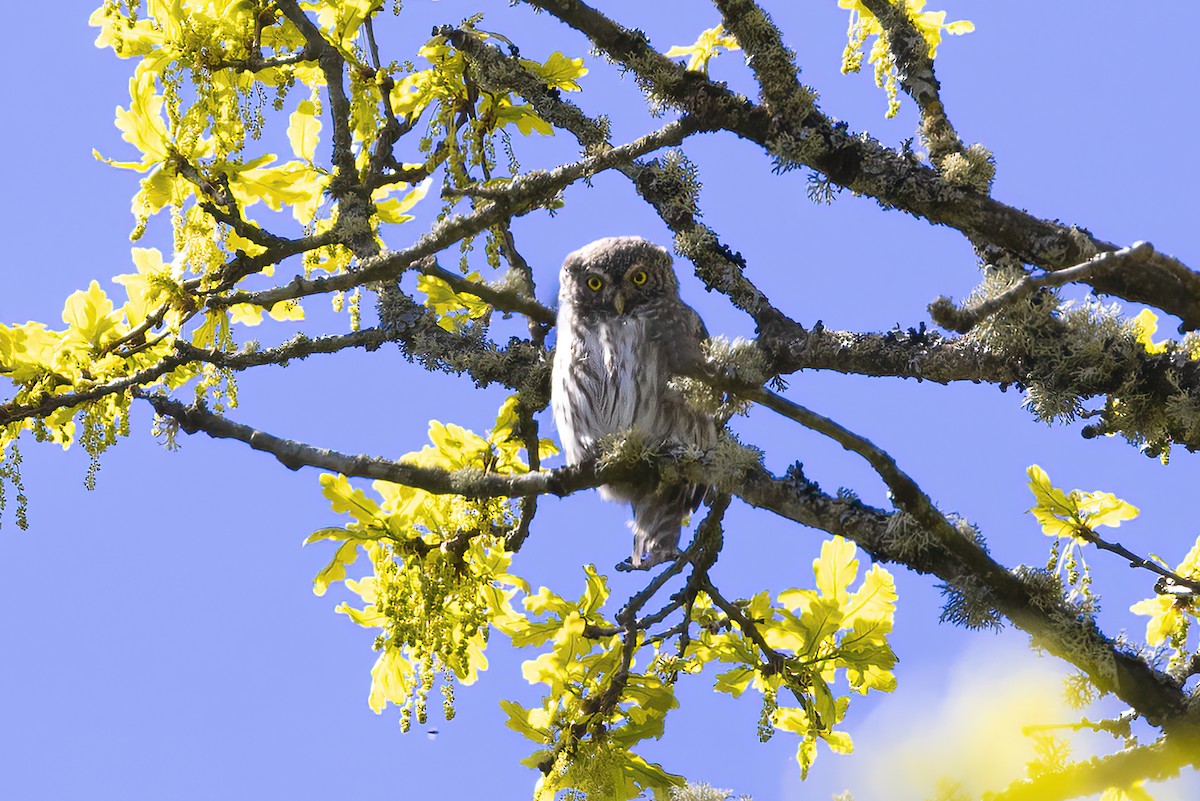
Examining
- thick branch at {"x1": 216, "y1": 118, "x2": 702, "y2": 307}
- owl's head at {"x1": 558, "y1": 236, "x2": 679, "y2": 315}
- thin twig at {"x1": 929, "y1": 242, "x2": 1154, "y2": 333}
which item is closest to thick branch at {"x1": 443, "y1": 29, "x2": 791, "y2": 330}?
thick branch at {"x1": 216, "y1": 118, "x2": 702, "y2": 307}

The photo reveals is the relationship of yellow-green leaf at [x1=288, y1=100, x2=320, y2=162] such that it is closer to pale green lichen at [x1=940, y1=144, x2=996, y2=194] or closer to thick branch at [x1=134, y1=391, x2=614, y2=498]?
thick branch at [x1=134, y1=391, x2=614, y2=498]

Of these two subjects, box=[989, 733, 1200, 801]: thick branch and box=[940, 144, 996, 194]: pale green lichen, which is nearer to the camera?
box=[989, 733, 1200, 801]: thick branch

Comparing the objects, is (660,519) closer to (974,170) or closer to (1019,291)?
(974,170)

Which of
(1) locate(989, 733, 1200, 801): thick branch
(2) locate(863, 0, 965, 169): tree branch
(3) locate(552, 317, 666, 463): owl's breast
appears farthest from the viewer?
(3) locate(552, 317, 666, 463): owl's breast

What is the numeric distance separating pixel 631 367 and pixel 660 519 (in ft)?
1.63

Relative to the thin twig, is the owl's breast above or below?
above

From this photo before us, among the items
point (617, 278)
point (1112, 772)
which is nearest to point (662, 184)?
point (617, 278)

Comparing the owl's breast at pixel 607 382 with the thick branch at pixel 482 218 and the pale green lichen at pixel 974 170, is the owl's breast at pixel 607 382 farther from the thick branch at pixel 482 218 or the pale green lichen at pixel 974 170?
the pale green lichen at pixel 974 170

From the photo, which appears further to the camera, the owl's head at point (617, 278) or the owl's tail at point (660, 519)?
the owl's head at point (617, 278)

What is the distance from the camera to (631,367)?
3.76 metres

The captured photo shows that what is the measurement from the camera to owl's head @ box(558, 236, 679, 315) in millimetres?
4043

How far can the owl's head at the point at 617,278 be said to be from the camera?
404cm

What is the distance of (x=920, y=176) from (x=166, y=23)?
194 cm

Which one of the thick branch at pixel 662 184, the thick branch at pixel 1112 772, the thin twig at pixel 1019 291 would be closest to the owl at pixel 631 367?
the thick branch at pixel 662 184
